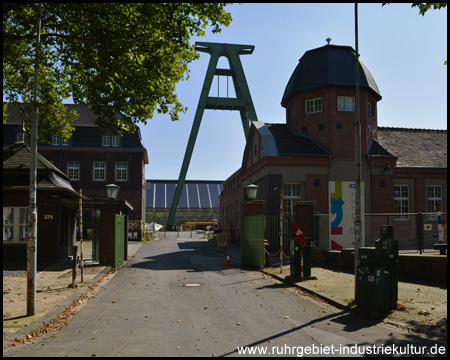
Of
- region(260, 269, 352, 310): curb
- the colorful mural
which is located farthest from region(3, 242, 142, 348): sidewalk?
the colorful mural

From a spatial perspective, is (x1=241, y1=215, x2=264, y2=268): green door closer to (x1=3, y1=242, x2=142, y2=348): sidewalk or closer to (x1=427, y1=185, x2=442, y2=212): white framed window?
(x1=3, y1=242, x2=142, y2=348): sidewalk

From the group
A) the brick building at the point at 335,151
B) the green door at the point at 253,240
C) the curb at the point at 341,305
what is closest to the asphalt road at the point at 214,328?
the curb at the point at 341,305

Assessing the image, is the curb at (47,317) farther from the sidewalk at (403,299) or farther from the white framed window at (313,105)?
the white framed window at (313,105)

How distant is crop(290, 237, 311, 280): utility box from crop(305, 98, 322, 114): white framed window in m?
15.1

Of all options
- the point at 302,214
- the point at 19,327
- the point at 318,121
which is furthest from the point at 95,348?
the point at 318,121

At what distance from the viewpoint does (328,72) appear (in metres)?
27.1

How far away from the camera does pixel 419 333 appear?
7.26 meters

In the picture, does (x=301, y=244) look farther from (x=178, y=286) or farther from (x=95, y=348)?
(x=95, y=348)

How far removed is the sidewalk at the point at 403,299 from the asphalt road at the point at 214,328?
36cm

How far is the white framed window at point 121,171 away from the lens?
45094mm

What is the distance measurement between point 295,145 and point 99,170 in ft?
85.2

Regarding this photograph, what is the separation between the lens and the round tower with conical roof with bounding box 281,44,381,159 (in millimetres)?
26328

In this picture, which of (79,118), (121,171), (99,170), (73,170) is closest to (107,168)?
(99,170)

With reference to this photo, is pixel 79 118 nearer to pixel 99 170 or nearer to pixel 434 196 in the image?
pixel 99 170
